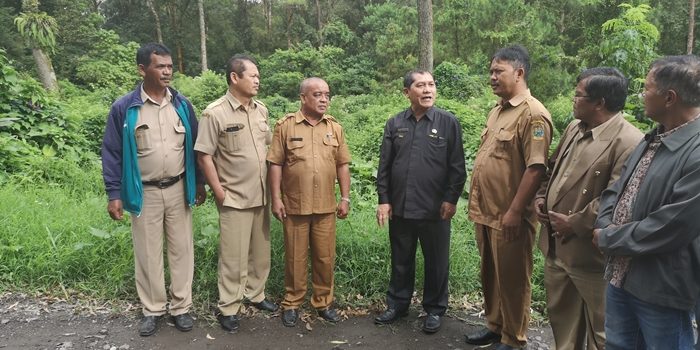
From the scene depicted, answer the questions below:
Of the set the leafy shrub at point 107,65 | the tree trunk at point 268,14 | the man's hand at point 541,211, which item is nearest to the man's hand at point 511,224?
the man's hand at point 541,211

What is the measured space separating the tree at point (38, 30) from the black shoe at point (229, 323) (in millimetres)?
12535

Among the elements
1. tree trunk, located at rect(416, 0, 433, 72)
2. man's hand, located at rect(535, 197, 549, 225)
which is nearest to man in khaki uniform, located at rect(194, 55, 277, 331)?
man's hand, located at rect(535, 197, 549, 225)

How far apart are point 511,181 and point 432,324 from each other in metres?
1.29

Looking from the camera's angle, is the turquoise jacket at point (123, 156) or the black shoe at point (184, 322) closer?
the turquoise jacket at point (123, 156)

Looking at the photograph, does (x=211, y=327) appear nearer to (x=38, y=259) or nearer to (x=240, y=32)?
(x=38, y=259)

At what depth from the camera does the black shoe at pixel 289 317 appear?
377 centimetres

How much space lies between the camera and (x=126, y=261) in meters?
4.32

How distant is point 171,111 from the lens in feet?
12.0

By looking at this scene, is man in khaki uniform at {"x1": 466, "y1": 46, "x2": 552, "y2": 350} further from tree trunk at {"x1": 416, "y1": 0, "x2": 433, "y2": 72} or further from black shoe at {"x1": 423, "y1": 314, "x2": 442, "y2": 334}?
tree trunk at {"x1": 416, "y1": 0, "x2": 433, "y2": 72}

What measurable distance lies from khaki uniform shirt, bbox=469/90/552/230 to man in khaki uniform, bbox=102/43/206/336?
2.18 meters

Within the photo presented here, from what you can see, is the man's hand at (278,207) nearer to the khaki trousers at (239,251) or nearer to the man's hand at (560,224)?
the khaki trousers at (239,251)

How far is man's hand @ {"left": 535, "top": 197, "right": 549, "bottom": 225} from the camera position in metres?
2.84

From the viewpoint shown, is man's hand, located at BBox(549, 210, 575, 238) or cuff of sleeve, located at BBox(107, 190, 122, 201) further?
cuff of sleeve, located at BBox(107, 190, 122, 201)

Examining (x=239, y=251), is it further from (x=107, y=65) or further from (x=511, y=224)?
(x=107, y=65)
